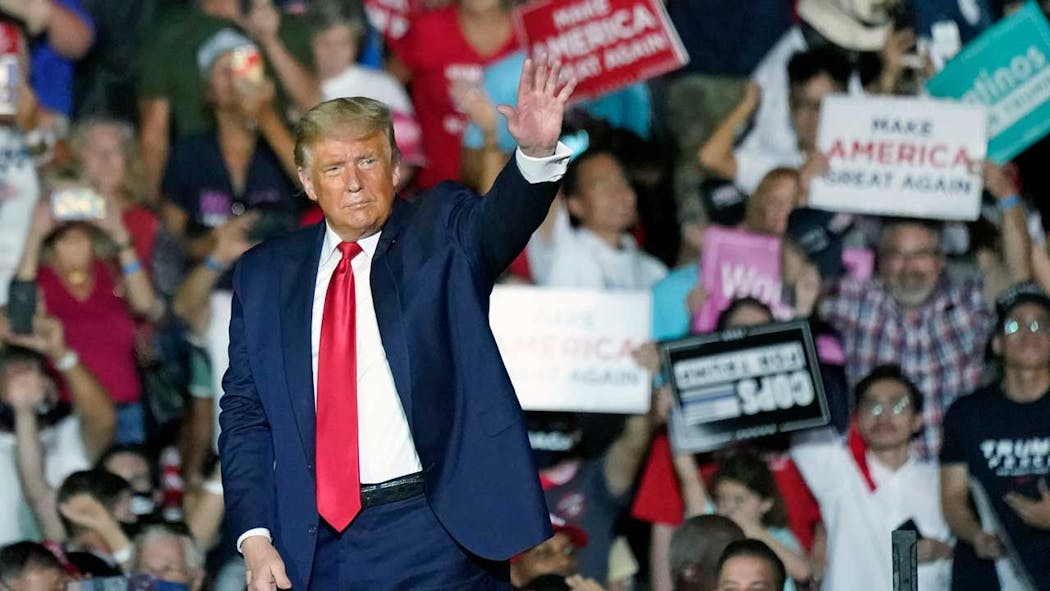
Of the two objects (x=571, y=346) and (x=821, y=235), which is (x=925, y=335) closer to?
(x=821, y=235)

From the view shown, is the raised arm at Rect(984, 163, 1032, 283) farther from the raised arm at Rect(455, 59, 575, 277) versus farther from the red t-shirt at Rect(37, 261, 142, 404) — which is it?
the raised arm at Rect(455, 59, 575, 277)

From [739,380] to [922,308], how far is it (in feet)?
2.59

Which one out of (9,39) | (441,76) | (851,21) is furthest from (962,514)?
(9,39)

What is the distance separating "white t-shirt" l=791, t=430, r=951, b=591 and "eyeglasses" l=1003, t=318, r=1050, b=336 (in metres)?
0.55

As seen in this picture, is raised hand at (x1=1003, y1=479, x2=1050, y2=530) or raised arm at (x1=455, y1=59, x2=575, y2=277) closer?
raised arm at (x1=455, y1=59, x2=575, y2=277)

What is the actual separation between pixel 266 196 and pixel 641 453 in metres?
1.65

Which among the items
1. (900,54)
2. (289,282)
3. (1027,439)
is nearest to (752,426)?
(1027,439)

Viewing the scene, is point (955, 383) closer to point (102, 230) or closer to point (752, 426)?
point (752, 426)

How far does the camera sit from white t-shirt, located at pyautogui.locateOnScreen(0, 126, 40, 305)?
6488mm

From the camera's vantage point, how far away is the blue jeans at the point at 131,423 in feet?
21.0

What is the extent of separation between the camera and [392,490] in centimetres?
312

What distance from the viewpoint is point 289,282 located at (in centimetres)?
326

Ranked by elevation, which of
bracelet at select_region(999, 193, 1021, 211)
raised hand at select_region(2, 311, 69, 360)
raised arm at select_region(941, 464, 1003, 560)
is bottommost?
raised arm at select_region(941, 464, 1003, 560)

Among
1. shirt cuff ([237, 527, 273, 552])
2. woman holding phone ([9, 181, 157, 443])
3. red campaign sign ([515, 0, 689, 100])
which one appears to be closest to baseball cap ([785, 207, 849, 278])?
red campaign sign ([515, 0, 689, 100])
